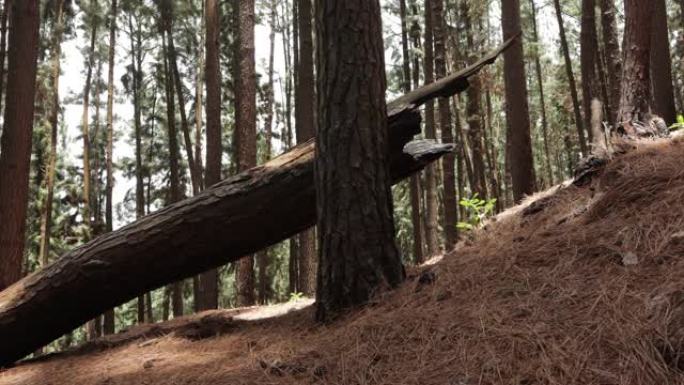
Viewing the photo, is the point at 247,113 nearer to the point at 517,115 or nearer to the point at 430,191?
the point at 517,115

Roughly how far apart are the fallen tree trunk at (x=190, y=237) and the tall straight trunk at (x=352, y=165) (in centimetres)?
45

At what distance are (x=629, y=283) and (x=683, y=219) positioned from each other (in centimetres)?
74

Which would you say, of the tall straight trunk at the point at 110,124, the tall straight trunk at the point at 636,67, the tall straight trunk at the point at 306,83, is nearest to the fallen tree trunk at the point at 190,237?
the tall straight trunk at the point at 636,67

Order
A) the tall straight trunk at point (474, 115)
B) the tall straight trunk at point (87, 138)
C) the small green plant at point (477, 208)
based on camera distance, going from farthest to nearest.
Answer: the tall straight trunk at point (87, 138) → the tall straight trunk at point (474, 115) → the small green plant at point (477, 208)

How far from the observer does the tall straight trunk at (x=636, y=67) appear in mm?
5211

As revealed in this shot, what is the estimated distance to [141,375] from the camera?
3658 millimetres

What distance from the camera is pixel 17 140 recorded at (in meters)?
6.66

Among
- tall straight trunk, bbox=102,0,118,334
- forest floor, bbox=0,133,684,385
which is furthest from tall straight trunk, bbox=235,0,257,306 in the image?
tall straight trunk, bbox=102,0,118,334

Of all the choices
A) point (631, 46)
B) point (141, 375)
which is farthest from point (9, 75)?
point (631, 46)

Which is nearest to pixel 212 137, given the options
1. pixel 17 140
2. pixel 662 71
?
pixel 17 140

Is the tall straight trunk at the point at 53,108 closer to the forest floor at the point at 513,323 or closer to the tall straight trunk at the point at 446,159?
the tall straight trunk at the point at 446,159

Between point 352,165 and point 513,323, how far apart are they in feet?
5.44

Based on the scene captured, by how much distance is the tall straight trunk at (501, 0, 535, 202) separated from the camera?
7707 mm

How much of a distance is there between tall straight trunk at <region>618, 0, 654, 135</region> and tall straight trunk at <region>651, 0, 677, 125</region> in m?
2.33
